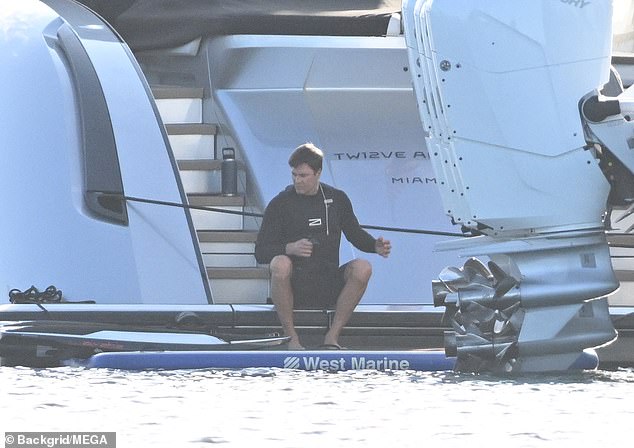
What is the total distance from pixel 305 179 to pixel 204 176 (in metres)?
0.78

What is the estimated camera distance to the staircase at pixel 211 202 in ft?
30.3

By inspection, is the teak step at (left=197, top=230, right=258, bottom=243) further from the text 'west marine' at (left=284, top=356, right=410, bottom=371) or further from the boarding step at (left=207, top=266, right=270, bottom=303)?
the text 'west marine' at (left=284, top=356, right=410, bottom=371)

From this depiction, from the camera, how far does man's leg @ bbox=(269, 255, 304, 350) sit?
859 centimetres

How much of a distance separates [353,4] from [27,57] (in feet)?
5.21

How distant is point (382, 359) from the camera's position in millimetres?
8000

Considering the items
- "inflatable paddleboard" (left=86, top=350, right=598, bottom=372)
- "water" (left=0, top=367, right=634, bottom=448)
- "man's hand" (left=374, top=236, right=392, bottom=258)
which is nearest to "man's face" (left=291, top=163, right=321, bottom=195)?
"man's hand" (left=374, top=236, right=392, bottom=258)

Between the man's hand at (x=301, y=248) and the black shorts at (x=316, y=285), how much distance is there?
4.5 inches

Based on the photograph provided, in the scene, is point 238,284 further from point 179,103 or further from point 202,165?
point 179,103

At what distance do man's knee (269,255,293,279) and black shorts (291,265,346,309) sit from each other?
3.6 inches

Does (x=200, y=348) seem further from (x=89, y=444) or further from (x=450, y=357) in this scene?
(x=89, y=444)

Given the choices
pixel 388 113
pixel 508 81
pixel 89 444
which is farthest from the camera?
pixel 388 113

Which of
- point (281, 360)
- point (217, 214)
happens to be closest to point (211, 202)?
point (217, 214)

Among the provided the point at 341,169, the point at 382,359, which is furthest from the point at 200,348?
the point at 341,169

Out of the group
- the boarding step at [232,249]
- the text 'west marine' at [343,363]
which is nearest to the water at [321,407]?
the text 'west marine' at [343,363]
